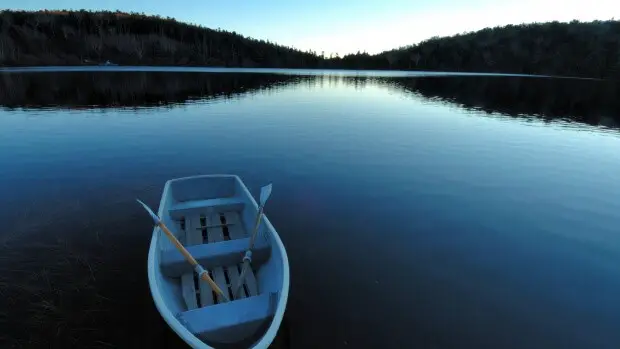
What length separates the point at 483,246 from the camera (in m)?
11.2

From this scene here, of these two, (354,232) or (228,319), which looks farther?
(354,232)

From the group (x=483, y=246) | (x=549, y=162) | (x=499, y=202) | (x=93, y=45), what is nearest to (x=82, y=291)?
(x=483, y=246)

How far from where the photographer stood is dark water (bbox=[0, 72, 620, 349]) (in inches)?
296

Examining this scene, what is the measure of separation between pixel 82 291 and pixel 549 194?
19.9 m

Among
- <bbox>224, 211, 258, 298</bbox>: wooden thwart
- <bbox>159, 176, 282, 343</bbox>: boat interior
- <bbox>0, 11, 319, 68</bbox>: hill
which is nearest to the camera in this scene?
<bbox>159, 176, 282, 343</bbox>: boat interior

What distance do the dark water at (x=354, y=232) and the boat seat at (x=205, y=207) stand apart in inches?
63.5

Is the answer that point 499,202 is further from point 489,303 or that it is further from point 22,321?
point 22,321

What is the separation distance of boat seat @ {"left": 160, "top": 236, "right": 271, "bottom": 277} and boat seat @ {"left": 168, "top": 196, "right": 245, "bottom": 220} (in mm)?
2600

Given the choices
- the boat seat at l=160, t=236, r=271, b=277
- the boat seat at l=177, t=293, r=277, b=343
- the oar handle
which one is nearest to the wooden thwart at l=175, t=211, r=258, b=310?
the boat seat at l=160, t=236, r=271, b=277

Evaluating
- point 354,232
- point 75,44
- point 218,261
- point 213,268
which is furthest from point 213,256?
point 75,44

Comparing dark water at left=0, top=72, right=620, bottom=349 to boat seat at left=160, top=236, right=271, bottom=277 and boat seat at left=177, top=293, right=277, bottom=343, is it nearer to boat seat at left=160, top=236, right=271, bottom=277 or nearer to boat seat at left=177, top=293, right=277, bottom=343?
boat seat at left=160, top=236, right=271, bottom=277

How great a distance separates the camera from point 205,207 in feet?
34.6

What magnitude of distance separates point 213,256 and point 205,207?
3.15m

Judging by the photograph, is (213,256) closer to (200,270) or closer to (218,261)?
(218,261)
